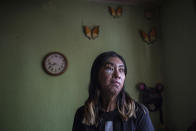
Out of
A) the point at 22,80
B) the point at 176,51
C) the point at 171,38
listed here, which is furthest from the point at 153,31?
the point at 22,80

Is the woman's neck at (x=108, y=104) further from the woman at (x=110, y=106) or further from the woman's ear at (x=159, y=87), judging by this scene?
the woman's ear at (x=159, y=87)

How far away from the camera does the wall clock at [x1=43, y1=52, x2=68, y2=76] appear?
1746 millimetres

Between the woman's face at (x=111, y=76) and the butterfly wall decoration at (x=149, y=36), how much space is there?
4.85 ft

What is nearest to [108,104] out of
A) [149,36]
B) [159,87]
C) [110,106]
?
[110,106]

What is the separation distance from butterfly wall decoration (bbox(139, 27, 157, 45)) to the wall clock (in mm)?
1227

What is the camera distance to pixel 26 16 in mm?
1771

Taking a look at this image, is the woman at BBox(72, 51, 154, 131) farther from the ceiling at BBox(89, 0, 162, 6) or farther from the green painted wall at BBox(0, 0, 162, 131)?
the ceiling at BBox(89, 0, 162, 6)

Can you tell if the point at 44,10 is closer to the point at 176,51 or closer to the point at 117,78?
the point at 117,78

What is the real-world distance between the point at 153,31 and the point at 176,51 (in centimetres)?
48

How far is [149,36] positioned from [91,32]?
911 millimetres

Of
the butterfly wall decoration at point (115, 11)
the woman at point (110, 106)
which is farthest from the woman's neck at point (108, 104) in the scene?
the butterfly wall decoration at point (115, 11)

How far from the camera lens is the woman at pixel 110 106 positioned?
69 centimetres

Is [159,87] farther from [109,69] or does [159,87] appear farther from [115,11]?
[109,69]

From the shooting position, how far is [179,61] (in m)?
1.75
